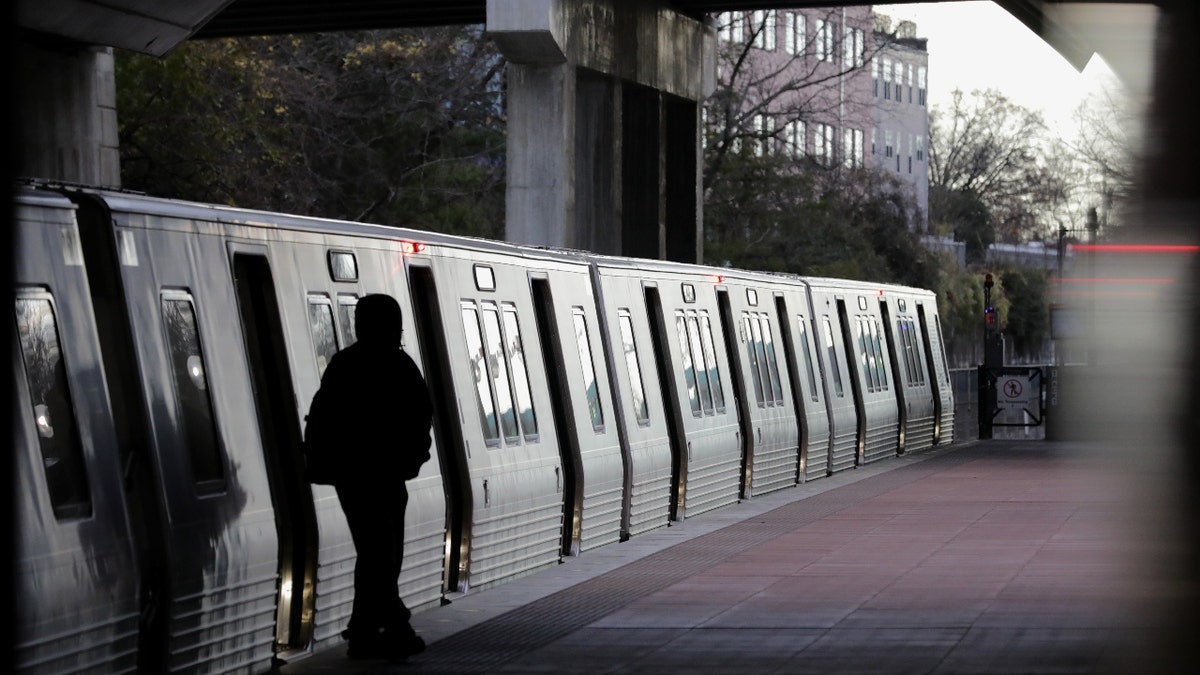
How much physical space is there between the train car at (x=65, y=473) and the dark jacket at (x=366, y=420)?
137 cm

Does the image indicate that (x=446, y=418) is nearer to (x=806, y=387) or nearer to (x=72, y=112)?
(x=806, y=387)

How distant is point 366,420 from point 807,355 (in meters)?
17.6

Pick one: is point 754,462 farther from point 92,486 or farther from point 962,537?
point 92,486

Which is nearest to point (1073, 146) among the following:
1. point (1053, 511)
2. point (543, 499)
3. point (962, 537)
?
point (543, 499)

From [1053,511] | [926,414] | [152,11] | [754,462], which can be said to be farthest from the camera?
[926,414]

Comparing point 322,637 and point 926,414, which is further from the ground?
point 322,637

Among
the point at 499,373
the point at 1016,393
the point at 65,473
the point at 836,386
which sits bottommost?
the point at 1016,393

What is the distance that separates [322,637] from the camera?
36.2 feet

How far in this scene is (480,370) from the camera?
1421cm

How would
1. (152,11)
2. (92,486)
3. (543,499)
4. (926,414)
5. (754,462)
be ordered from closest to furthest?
(92,486), (543,499), (754,462), (152,11), (926,414)

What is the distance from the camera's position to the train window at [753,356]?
24.0 m

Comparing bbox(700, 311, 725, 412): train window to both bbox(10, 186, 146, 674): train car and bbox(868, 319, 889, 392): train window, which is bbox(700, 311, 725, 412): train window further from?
bbox(10, 186, 146, 674): train car

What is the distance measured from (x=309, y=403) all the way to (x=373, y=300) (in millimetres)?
1106

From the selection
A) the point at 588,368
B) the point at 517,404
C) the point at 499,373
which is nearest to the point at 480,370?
the point at 499,373
